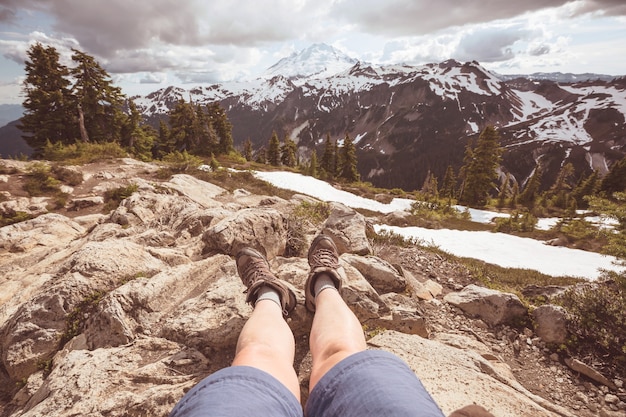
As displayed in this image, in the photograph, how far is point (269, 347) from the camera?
268 cm

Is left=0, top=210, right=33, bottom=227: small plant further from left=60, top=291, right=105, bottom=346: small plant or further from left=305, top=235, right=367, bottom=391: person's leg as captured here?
left=305, top=235, right=367, bottom=391: person's leg

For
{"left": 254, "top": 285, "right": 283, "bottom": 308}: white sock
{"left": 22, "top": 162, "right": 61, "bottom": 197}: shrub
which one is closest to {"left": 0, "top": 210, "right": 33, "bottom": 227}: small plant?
{"left": 22, "top": 162, "right": 61, "bottom": 197}: shrub

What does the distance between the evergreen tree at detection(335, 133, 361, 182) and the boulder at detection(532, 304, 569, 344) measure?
47574 millimetres

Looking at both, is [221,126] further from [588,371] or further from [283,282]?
[588,371]

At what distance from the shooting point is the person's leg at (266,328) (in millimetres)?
2406

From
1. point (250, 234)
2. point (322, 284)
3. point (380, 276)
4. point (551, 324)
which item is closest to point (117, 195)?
point (250, 234)

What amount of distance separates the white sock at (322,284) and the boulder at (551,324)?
408 centimetres

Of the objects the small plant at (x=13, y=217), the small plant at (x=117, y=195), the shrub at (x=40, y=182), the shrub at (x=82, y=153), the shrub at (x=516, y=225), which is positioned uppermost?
the shrub at (x=82, y=153)

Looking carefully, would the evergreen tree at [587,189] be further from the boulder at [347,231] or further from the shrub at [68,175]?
the shrub at [68,175]

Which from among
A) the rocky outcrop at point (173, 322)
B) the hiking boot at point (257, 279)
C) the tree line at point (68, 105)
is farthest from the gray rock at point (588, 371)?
the tree line at point (68, 105)

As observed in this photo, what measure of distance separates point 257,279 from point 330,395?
6.97ft

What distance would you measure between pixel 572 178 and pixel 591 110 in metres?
111

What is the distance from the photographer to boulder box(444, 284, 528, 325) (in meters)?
5.24

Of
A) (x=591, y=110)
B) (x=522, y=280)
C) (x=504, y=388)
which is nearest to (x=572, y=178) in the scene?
(x=591, y=110)
